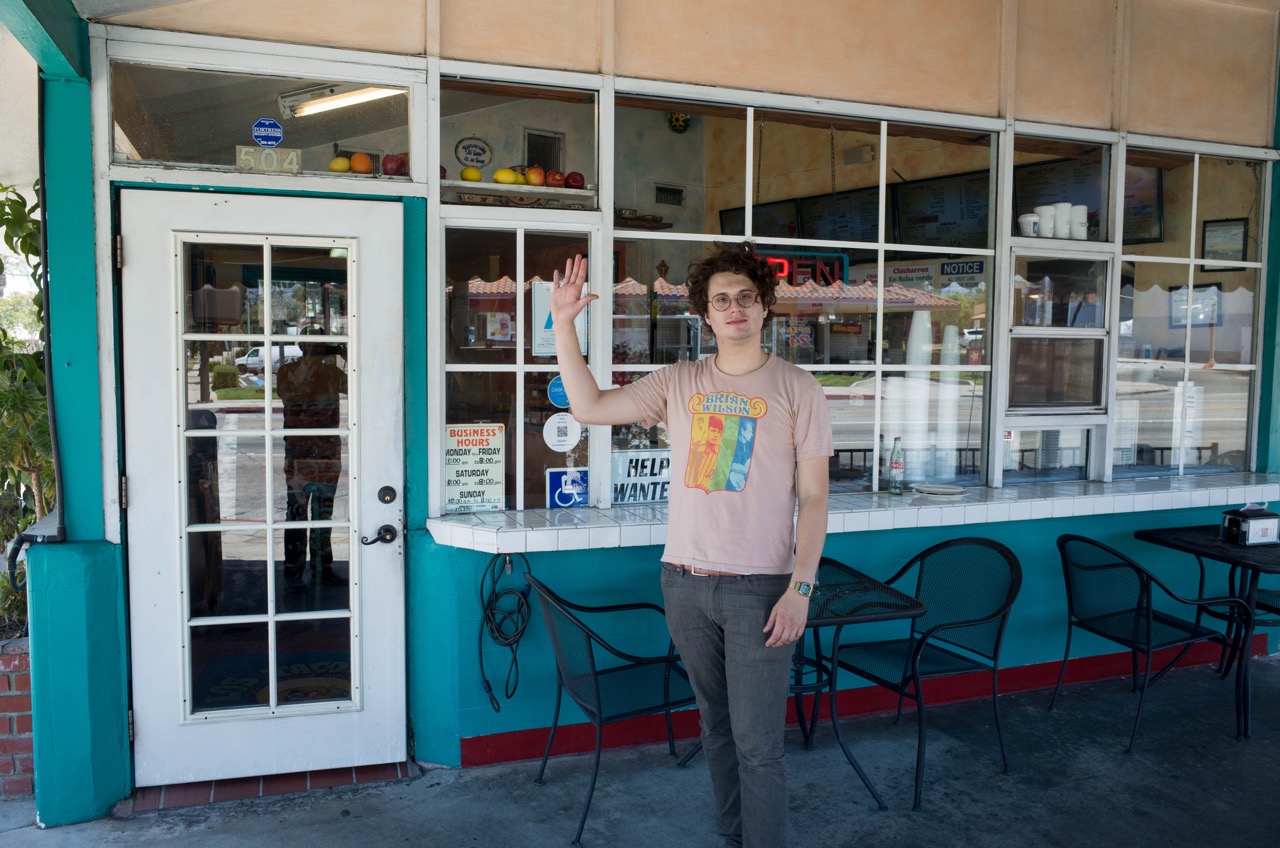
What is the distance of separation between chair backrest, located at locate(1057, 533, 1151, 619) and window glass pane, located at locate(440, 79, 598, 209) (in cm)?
267

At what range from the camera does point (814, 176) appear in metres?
4.68

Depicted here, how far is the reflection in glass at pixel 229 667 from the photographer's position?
351 cm

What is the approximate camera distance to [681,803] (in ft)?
11.5

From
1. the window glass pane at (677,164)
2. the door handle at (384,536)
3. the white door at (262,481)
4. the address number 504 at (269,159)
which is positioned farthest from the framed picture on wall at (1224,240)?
the address number 504 at (269,159)

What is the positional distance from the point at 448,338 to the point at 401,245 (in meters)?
0.40

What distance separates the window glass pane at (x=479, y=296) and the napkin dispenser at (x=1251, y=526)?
342cm

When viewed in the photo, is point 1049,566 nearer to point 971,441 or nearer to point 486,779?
point 971,441

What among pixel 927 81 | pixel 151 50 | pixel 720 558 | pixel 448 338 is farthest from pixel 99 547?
pixel 927 81

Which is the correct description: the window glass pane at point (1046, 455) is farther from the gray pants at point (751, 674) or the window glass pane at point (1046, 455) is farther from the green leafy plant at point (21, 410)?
the green leafy plant at point (21, 410)

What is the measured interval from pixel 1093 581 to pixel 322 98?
384cm

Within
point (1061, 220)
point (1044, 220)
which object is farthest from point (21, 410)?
point (1061, 220)

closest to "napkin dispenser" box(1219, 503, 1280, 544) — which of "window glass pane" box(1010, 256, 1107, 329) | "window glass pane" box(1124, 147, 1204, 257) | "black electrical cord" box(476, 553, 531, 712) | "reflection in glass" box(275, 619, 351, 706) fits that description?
"window glass pane" box(1010, 256, 1107, 329)

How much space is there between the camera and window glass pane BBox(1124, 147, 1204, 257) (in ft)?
16.4

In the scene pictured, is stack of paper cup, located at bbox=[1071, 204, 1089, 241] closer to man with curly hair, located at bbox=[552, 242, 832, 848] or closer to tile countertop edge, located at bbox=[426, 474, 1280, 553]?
tile countertop edge, located at bbox=[426, 474, 1280, 553]
